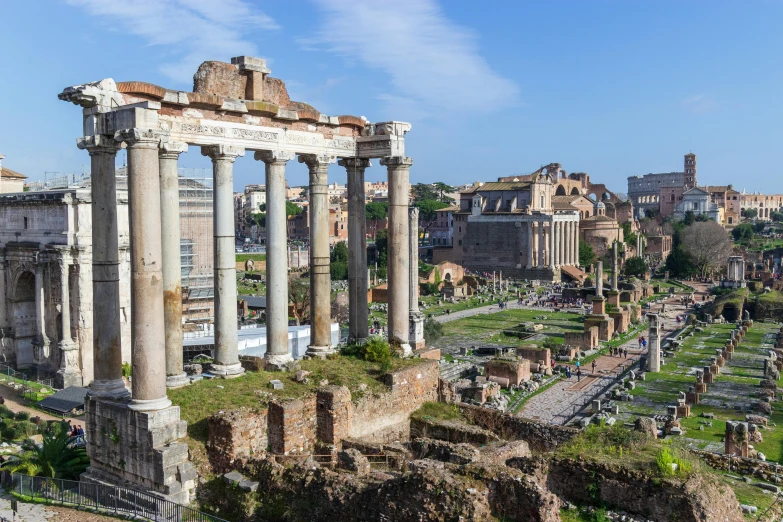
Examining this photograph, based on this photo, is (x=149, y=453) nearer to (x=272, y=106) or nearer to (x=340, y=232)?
(x=272, y=106)

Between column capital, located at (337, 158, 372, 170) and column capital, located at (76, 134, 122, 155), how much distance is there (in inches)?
227

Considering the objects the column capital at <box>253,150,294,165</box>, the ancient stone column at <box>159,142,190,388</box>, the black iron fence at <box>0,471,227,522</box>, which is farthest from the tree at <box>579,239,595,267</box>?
the black iron fence at <box>0,471,227,522</box>

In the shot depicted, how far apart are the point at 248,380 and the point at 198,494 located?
2895mm

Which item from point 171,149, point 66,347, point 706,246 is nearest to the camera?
point 171,149

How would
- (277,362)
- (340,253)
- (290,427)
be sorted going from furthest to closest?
(340,253) < (277,362) < (290,427)

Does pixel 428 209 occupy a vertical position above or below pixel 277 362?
above

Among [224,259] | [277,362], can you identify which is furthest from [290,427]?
[224,259]

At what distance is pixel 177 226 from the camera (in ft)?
43.8

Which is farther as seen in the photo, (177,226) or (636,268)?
(636,268)

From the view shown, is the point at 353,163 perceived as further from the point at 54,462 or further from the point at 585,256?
the point at 585,256

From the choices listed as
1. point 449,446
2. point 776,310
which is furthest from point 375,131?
point 776,310

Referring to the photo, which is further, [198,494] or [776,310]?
[776,310]

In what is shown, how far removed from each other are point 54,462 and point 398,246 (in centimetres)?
798

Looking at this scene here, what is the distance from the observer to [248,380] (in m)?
13.9
